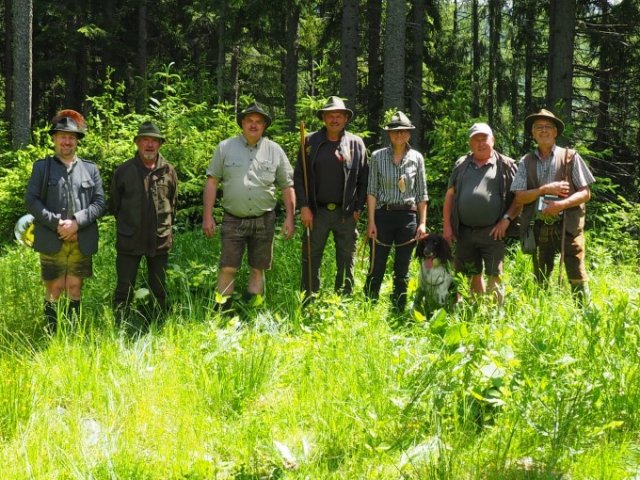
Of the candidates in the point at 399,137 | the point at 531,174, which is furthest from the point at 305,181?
the point at 531,174

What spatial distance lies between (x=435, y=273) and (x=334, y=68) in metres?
14.8

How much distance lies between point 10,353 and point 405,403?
2.93 m

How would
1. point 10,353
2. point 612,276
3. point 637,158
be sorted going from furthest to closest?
point 637,158
point 612,276
point 10,353

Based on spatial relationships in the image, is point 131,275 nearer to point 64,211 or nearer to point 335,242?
point 64,211

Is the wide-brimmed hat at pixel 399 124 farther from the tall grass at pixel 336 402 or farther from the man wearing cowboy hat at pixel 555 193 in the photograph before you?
the tall grass at pixel 336 402

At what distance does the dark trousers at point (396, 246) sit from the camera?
5.54 meters

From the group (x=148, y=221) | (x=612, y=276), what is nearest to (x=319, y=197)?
(x=148, y=221)

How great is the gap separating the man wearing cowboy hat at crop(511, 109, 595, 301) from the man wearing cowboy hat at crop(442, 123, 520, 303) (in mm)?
144

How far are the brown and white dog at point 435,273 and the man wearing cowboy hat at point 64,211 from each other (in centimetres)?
308

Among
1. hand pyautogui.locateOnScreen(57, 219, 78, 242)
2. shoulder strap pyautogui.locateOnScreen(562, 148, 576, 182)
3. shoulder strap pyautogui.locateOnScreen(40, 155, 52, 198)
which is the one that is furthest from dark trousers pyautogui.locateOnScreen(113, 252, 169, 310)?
shoulder strap pyautogui.locateOnScreen(562, 148, 576, 182)

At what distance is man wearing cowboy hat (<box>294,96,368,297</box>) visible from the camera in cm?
553

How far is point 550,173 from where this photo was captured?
512 centimetres

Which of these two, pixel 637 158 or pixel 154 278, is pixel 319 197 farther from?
pixel 637 158

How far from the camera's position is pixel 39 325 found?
16.5 feet
